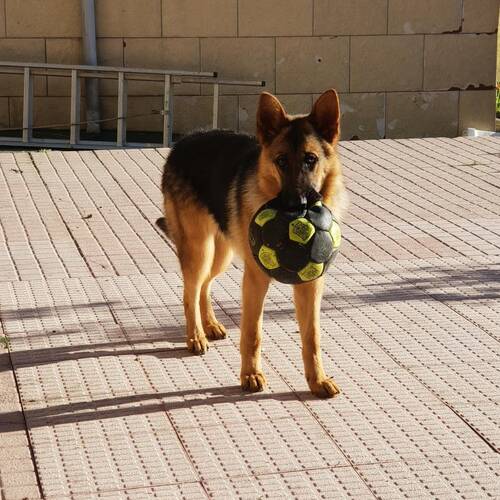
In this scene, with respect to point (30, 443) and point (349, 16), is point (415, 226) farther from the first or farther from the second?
point (349, 16)

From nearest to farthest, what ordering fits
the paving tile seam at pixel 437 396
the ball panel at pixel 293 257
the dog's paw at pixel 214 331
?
the paving tile seam at pixel 437 396 → the ball panel at pixel 293 257 → the dog's paw at pixel 214 331

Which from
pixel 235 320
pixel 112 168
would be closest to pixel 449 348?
pixel 235 320

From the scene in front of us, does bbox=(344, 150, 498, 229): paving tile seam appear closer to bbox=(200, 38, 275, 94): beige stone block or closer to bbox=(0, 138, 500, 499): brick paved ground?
bbox=(0, 138, 500, 499): brick paved ground

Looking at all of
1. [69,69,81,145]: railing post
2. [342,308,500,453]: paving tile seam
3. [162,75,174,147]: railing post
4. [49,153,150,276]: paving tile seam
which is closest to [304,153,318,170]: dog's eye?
[342,308,500,453]: paving tile seam

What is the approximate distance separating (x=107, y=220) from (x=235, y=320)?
9.48 feet

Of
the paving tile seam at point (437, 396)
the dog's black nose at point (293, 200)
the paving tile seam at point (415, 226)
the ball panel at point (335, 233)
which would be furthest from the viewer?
the paving tile seam at point (415, 226)

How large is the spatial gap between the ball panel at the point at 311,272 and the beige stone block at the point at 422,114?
32.9ft

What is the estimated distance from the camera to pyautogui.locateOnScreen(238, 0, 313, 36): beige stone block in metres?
14.7

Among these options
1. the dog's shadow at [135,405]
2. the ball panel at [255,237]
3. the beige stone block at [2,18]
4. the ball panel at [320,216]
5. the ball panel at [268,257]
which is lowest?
the dog's shadow at [135,405]

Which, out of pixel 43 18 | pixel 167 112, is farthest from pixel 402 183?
pixel 43 18

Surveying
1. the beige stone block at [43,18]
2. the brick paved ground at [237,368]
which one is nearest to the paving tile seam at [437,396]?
the brick paved ground at [237,368]

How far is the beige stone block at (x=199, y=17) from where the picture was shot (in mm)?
14586

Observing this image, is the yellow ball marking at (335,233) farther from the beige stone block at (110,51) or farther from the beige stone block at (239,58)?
the beige stone block at (110,51)

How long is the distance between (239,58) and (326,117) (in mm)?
9298
